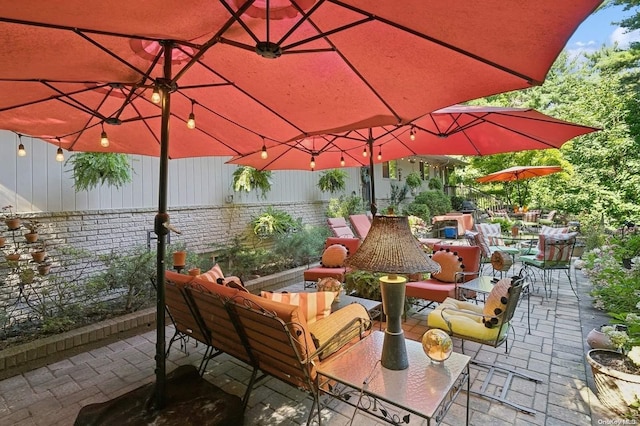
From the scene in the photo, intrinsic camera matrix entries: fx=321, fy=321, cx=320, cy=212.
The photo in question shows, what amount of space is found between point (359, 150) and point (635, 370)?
5.31 meters

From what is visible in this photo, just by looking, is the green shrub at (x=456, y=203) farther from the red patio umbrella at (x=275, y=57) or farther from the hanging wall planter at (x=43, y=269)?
the hanging wall planter at (x=43, y=269)

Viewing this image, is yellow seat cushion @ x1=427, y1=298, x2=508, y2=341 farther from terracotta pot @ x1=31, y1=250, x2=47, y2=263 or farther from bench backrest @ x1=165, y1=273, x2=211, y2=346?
terracotta pot @ x1=31, y1=250, x2=47, y2=263

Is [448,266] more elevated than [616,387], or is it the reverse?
[448,266]

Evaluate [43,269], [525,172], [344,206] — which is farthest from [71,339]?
[525,172]

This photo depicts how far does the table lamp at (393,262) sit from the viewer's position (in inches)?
76.4

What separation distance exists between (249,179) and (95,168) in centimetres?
316

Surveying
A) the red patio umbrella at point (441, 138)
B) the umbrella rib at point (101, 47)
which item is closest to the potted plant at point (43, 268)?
the red patio umbrella at point (441, 138)

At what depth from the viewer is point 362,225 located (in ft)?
28.0

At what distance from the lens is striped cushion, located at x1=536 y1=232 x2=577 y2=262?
17.6 ft

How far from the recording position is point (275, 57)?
194 cm

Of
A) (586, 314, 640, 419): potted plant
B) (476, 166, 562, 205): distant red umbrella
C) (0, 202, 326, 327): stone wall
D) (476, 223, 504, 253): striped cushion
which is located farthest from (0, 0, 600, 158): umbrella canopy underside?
(476, 166, 562, 205): distant red umbrella

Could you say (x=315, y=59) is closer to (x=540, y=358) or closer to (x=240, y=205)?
(x=540, y=358)

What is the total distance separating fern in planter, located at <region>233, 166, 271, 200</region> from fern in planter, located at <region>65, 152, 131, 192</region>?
8.60ft

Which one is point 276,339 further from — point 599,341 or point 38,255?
point 38,255
